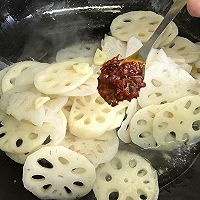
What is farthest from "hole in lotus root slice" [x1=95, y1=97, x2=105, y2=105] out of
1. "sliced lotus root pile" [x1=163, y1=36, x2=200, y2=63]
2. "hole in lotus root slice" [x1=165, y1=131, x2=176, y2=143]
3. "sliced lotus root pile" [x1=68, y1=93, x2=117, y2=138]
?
"sliced lotus root pile" [x1=163, y1=36, x2=200, y2=63]

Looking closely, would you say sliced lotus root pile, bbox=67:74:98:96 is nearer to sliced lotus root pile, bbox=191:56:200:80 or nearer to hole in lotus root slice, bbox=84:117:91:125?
hole in lotus root slice, bbox=84:117:91:125

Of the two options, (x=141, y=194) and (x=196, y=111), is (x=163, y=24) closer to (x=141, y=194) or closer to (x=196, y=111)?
(x=196, y=111)

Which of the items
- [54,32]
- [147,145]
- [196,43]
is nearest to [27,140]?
[147,145]

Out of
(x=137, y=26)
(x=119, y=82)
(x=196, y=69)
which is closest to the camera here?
(x=119, y=82)

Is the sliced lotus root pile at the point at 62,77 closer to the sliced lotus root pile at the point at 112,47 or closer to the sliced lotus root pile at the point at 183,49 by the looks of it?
the sliced lotus root pile at the point at 112,47

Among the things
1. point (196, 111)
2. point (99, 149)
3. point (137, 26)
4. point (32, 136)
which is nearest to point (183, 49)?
point (137, 26)

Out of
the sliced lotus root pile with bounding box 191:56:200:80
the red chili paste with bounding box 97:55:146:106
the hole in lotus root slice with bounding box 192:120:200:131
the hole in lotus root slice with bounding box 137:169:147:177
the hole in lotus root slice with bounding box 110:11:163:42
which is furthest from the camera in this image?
the hole in lotus root slice with bounding box 110:11:163:42
